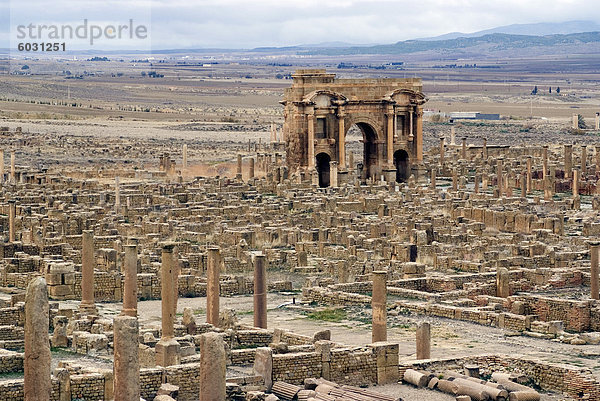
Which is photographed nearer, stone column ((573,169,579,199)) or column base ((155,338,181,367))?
column base ((155,338,181,367))

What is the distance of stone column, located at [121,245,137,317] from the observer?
26.6 m

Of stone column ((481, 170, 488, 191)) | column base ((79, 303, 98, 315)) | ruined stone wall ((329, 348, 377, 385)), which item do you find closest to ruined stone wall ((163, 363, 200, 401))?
ruined stone wall ((329, 348, 377, 385))

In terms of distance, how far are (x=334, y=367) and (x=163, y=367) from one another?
2.94 meters

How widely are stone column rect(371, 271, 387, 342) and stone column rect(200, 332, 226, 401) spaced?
Result: 19.3ft

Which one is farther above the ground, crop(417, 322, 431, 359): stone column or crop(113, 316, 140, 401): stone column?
crop(113, 316, 140, 401): stone column

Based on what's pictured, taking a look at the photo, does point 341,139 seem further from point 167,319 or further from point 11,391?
point 11,391

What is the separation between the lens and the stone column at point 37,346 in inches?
734

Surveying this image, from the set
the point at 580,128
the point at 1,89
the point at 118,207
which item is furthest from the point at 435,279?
the point at 1,89

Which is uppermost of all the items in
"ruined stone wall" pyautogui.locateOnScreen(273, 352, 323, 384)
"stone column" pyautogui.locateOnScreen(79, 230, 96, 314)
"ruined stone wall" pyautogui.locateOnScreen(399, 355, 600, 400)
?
"stone column" pyautogui.locateOnScreen(79, 230, 96, 314)

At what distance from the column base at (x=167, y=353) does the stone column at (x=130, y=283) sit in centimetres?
269

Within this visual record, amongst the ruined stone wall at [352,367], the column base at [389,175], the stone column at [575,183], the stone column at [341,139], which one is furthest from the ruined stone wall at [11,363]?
the column base at [389,175]

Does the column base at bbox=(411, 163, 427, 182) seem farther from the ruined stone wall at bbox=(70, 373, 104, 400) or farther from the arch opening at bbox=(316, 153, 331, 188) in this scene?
the ruined stone wall at bbox=(70, 373, 104, 400)

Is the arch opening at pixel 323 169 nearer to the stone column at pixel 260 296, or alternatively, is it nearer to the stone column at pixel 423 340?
the stone column at pixel 260 296

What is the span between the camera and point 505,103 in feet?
516
